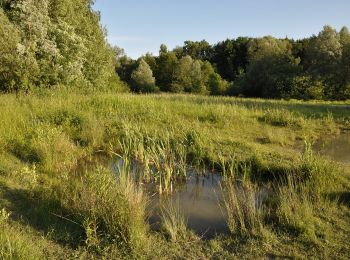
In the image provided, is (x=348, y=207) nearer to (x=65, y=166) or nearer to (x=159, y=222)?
(x=159, y=222)

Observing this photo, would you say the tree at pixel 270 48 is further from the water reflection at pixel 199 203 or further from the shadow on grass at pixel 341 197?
the shadow on grass at pixel 341 197

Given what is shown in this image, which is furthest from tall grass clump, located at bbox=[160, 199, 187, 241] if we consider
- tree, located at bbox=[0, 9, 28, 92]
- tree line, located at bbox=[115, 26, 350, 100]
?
tree line, located at bbox=[115, 26, 350, 100]

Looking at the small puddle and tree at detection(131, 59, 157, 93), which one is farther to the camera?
tree at detection(131, 59, 157, 93)

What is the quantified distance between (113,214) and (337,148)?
7728 mm

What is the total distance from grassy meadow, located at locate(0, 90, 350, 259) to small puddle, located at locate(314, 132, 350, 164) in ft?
2.36

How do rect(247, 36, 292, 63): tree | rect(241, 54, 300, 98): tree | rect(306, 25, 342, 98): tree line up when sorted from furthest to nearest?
rect(247, 36, 292, 63): tree → rect(241, 54, 300, 98): tree → rect(306, 25, 342, 98): tree

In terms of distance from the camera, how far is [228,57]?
6938 centimetres

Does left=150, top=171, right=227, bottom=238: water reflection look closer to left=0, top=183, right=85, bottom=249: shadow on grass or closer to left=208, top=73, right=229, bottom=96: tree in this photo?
left=0, top=183, right=85, bottom=249: shadow on grass

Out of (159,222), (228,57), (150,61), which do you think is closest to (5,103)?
(159,222)

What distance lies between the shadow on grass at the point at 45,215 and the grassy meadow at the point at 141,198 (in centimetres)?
1

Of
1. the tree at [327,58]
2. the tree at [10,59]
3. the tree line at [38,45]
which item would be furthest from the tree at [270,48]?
the tree at [10,59]

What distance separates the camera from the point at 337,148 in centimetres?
998

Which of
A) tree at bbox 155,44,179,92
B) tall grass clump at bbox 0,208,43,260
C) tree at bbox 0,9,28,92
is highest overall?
tree at bbox 155,44,179,92

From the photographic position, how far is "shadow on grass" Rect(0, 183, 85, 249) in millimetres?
4453
